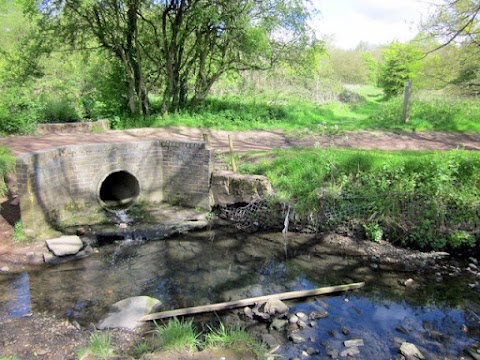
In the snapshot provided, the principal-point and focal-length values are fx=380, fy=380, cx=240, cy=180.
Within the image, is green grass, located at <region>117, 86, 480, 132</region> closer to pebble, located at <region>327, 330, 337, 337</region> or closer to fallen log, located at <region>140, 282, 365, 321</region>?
fallen log, located at <region>140, 282, 365, 321</region>

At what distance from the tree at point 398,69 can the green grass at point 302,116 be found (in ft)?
18.3

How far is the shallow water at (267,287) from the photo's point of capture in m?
5.88

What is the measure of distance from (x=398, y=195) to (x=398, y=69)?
20.5 m

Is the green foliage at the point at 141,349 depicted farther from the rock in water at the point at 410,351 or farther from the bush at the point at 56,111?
the bush at the point at 56,111

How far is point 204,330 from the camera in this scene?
5.84 meters

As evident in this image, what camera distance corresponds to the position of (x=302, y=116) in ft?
60.8

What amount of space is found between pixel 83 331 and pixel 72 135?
33.3 ft

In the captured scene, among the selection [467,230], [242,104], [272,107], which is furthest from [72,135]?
[467,230]

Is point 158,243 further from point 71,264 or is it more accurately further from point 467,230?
point 467,230

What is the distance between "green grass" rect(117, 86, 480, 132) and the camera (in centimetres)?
1568

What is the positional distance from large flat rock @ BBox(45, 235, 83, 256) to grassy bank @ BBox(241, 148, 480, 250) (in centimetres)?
497

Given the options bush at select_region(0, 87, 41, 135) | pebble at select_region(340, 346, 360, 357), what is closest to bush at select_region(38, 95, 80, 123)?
bush at select_region(0, 87, 41, 135)

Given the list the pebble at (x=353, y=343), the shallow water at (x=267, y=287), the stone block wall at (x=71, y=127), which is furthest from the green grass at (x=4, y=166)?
the pebble at (x=353, y=343)

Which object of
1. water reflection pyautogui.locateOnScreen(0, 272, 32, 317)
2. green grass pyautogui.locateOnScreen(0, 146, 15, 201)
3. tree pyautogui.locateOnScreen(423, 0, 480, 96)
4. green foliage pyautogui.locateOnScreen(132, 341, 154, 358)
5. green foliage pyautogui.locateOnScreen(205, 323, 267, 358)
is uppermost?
tree pyautogui.locateOnScreen(423, 0, 480, 96)
